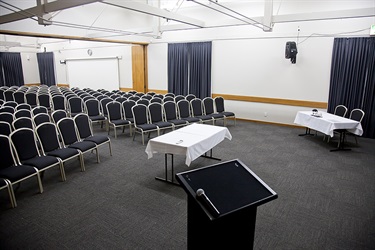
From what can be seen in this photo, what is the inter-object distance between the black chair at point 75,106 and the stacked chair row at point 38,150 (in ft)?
9.70

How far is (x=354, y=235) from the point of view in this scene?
3.04 m

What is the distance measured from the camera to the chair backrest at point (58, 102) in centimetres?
852

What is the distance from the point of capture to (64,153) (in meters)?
4.43

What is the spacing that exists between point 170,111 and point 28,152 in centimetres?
401

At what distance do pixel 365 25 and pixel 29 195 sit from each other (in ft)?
29.7

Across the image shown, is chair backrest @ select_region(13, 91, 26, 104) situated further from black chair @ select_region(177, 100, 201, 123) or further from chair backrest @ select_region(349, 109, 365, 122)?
chair backrest @ select_region(349, 109, 365, 122)

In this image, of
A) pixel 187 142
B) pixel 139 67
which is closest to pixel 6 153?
pixel 187 142

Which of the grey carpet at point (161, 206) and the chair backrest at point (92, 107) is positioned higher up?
the chair backrest at point (92, 107)

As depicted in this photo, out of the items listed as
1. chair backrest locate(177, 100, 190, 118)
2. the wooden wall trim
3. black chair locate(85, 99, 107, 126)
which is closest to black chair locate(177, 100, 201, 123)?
chair backrest locate(177, 100, 190, 118)

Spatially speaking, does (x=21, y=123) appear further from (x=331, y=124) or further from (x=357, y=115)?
(x=357, y=115)

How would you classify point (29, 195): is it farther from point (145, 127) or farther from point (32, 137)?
point (145, 127)

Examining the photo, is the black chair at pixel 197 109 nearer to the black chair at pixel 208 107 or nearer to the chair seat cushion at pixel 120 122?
the black chair at pixel 208 107

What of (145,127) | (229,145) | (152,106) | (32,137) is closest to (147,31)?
(152,106)

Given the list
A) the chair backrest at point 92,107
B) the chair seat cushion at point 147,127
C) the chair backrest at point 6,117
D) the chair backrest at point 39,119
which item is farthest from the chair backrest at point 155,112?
the chair backrest at point 6,117
